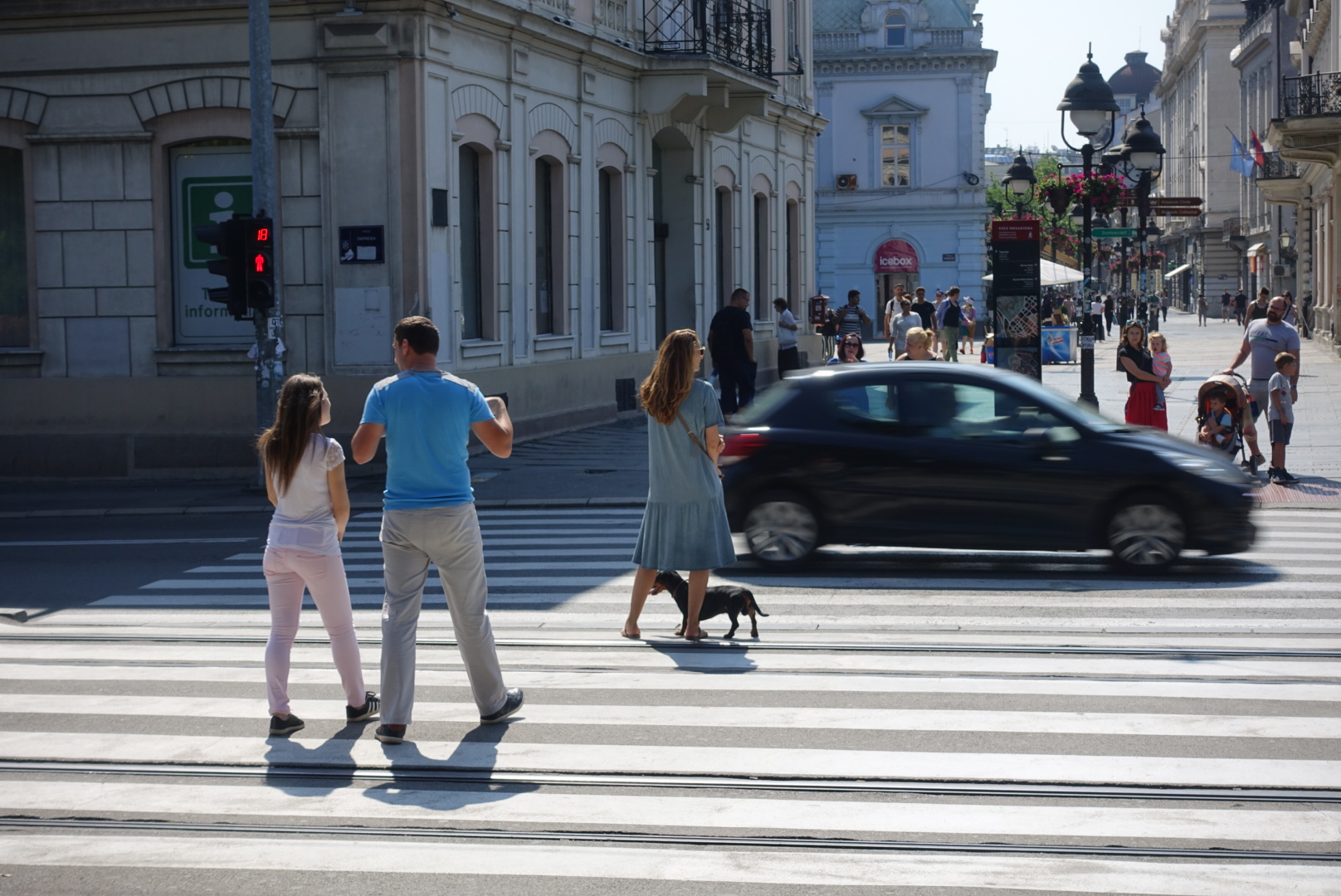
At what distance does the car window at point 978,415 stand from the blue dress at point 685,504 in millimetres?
3090

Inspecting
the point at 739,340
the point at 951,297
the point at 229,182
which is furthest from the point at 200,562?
the point at 951,297

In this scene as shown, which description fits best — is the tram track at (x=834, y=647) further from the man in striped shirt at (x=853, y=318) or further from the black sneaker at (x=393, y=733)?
the man in striped shirt at (x=853, y=318)

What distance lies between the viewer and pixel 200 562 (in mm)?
13188

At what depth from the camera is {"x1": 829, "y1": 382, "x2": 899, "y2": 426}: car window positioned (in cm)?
1188

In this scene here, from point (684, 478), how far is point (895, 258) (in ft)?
182

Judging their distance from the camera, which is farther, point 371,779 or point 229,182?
point 229,182

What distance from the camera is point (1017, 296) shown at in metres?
20.3

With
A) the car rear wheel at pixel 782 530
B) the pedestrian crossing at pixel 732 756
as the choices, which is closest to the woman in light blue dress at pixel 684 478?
the pedestrian crossing at pixel 732 756

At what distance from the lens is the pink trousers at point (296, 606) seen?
281 inches

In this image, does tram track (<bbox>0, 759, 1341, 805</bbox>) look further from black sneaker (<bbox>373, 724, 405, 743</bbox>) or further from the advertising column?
the advertising column

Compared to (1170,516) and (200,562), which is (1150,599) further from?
(200,562)

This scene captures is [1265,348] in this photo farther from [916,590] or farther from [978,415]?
[916,590]

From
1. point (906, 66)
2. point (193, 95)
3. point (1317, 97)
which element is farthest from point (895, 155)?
point (193, 95)

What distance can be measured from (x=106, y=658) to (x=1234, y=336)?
185ft
